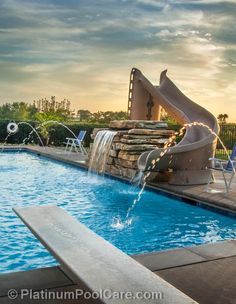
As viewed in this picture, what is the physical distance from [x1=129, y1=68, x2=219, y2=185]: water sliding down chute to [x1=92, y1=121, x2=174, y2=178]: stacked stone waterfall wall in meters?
0.64

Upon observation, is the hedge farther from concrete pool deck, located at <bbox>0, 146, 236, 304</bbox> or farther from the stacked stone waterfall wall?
concrete pool deck, located at <bbox>0, 146, 236, 304</bbox>

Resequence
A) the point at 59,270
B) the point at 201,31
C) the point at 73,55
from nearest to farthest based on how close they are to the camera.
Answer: the point at 59,270 → the point at 201,31 → the point at 73,55

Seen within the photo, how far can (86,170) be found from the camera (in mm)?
11602

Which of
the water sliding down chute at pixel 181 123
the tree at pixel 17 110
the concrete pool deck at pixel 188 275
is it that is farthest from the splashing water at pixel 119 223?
the tree at pixel 17 110

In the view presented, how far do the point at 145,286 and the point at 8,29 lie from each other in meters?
17.6

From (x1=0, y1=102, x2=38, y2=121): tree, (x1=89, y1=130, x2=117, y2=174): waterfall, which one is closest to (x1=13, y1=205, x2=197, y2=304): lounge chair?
(x1=89, y1=130, x2=117, y2=174): waterfall

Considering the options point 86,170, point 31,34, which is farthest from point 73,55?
point 86,170

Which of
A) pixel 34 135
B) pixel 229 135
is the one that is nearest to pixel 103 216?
pixel 229 135

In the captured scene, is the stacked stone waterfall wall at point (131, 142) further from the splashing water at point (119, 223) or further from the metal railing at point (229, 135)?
the metal railing at point (229, 135)

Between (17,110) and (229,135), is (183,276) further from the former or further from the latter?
(17,110)

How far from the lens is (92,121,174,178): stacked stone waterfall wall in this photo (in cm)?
984

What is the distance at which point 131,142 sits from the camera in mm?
9883

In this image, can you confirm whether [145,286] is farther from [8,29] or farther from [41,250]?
[8,29]

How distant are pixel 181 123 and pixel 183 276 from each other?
6915 millimetres
